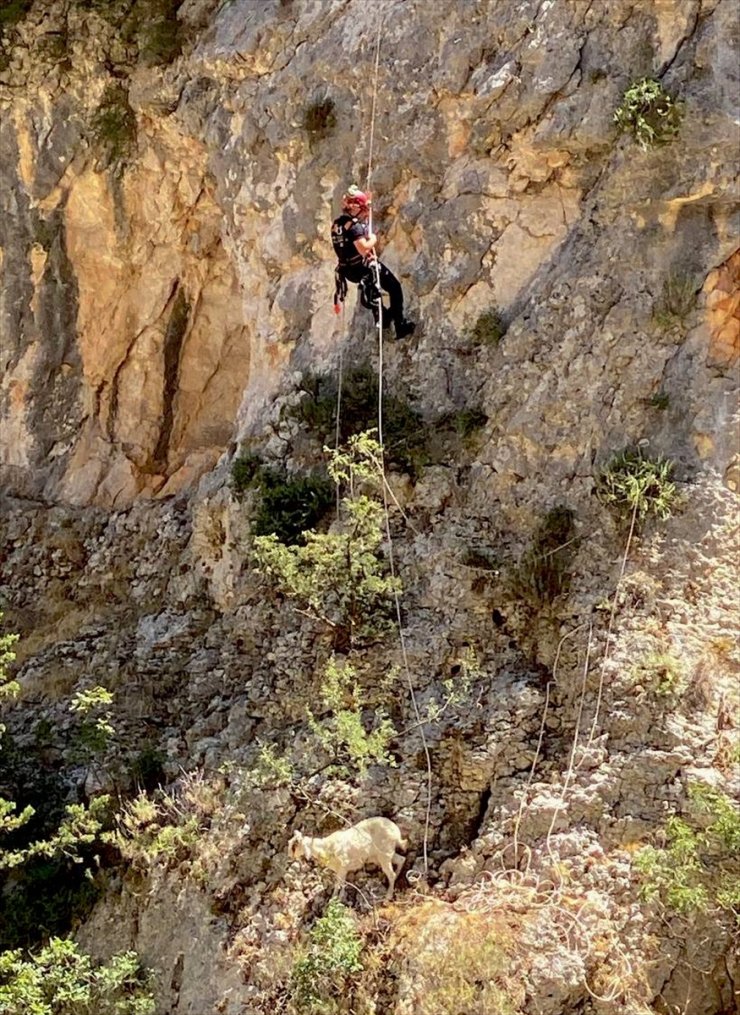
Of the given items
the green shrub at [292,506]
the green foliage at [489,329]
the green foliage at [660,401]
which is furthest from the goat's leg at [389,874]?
the green foliage at [489,329]

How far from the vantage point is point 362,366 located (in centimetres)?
1059

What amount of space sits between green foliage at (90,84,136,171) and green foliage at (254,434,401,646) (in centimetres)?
559

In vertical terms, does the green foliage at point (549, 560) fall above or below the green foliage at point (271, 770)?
above

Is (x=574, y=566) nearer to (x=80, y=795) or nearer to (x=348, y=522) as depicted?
(x=348, y=522)

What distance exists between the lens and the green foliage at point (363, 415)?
9.93 m

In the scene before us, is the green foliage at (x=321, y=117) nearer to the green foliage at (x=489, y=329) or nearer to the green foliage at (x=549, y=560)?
the green foliage at (x=489, y=329)

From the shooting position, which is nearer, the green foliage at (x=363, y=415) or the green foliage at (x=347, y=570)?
the green foliage at (x=347, y=570)

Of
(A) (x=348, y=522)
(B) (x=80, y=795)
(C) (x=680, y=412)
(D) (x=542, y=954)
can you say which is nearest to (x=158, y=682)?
(B) (x=80, y=795)

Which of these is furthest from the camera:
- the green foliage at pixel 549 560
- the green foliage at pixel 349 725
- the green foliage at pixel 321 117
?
the green foliage at pixel 321 117

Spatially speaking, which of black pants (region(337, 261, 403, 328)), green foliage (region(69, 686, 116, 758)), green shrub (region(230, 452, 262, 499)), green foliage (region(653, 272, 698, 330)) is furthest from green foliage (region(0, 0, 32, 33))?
green foliage (region(653, 272, 698, 330))

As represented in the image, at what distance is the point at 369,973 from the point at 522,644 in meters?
2.85

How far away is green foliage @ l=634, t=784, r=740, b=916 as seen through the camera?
732 centimetres

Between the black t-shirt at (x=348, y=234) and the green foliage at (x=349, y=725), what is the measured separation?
12.5ft

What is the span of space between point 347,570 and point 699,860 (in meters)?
3.68
